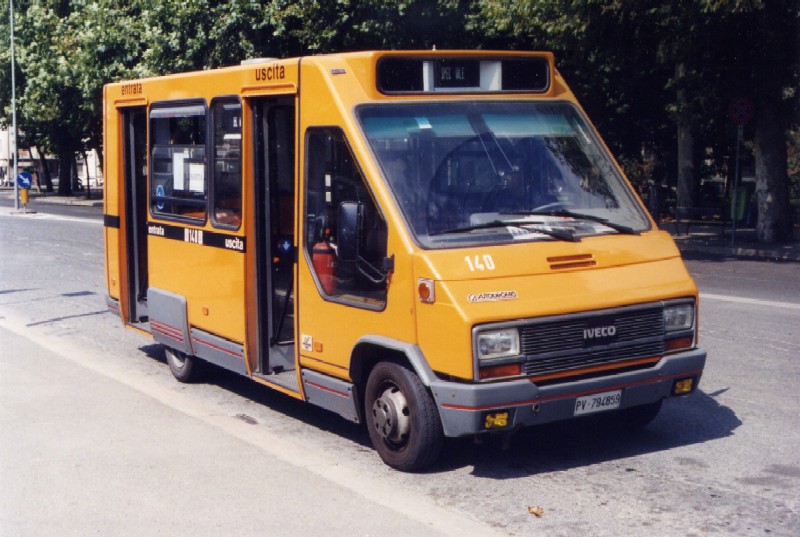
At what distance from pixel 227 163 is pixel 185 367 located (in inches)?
81.7

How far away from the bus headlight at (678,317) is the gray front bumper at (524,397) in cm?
26

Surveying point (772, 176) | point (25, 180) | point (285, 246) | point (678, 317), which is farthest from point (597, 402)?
point (25, 180)

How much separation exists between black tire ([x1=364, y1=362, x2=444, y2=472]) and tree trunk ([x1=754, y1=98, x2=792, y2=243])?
731 inches

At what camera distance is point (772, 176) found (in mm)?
23562

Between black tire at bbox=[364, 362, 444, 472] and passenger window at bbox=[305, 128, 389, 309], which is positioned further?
passenger window at bbox=[305, 128, 389, 309]

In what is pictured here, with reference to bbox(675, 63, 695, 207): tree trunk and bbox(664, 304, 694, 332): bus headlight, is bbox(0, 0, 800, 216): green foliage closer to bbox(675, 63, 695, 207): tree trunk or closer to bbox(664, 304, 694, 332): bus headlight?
bbox(675, 63, 695, 207): tree trunk

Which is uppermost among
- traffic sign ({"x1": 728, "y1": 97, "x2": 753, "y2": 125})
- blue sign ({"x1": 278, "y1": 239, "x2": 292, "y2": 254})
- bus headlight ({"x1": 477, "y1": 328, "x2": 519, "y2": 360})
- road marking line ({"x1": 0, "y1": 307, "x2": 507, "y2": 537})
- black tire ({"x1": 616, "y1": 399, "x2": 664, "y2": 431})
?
traffic sign ({"x1": 728, "y1": 97, "x2": 753, "y2": 125})

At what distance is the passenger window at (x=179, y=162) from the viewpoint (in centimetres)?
856

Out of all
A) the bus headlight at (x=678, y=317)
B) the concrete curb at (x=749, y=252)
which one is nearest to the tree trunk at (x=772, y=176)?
the concrete curb at (x=749, y=252)

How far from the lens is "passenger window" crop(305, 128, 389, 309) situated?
6.39 metres

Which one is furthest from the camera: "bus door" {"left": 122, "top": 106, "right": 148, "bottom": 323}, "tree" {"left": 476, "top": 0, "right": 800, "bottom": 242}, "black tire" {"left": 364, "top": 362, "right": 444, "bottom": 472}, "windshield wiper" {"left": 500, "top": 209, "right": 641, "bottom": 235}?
"tree" {"left": 476, "top": 0, "right": 800, "bottom": 242}

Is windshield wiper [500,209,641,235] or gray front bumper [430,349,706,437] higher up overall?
windshield wiper [500,209,641,235]

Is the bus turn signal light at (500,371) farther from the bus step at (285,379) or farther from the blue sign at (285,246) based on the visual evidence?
the blue sign at (285,246)

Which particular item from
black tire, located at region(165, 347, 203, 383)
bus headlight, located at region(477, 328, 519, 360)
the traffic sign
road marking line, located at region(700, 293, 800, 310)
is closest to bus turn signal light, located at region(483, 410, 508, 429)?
bus headlight, located at region(477, 328, 519, 360)
